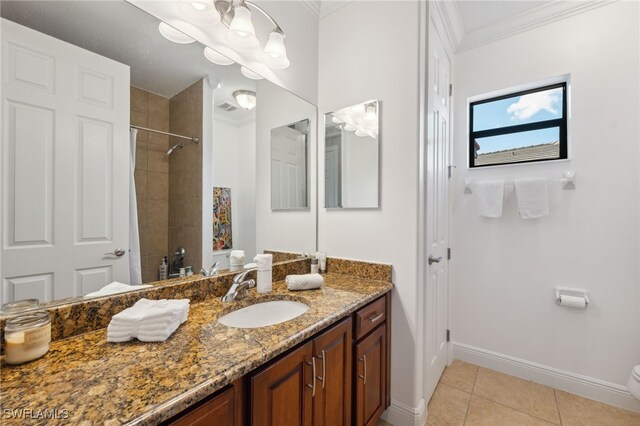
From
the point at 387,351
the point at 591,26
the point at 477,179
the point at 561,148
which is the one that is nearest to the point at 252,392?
the point at 387,351

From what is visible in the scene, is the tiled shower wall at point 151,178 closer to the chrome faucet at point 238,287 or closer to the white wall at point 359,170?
the chrome faucet at point 238,287

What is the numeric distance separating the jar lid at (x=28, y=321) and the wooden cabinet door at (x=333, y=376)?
2.71 feet

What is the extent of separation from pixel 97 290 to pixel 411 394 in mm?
1662

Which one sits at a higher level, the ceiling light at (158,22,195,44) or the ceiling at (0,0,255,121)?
the ceiling light at (158,22,195,44)

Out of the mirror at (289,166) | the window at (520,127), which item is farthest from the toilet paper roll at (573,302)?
the mirror at (289,166)

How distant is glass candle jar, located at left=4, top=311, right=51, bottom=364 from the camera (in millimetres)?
693

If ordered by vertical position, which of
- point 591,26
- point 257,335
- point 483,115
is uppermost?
point 591,26

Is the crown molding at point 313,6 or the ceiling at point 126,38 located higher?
the crown molding at point 313,6

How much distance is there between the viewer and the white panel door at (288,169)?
1.77 m

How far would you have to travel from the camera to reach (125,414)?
1.74 feet

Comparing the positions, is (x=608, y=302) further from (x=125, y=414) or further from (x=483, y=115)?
(x=125, y=414)

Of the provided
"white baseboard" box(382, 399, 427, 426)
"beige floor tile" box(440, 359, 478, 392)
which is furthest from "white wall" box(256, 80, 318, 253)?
"beige floor tile" box(440, 359, 478, 392)

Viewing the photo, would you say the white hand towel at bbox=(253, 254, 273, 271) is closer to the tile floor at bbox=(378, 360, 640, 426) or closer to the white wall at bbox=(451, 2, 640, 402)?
the tile floor at bbox=(378, 360, 640, 426)

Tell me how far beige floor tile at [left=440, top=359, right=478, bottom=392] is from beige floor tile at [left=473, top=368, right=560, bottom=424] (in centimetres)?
4
